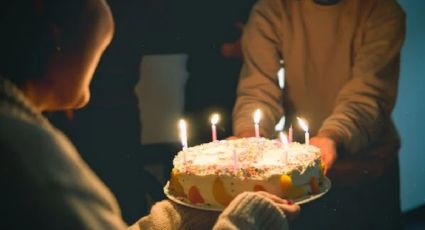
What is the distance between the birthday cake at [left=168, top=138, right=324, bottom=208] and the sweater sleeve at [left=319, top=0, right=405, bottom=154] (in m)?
0.46

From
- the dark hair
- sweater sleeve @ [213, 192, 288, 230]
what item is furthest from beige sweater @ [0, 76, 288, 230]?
sweater sleeve @ [213, 192, 288, 230]

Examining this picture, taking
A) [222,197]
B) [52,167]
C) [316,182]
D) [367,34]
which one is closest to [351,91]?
[367,34]

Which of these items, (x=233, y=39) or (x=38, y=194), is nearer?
(x=38, y=194)

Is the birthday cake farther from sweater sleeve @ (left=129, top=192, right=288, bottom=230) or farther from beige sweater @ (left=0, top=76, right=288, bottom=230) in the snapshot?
beige sweater @ (left=0, top=76, right=288, bottom=230)

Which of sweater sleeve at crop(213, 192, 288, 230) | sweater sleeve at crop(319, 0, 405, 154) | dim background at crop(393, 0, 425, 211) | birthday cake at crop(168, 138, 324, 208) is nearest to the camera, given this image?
sweater sleeve at crop(213, 192, 288, 230)

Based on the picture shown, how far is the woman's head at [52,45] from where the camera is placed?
1245mm

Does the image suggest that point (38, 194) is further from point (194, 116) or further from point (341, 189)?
point (341, 189)

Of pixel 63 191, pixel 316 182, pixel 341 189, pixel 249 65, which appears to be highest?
pixel 63 191

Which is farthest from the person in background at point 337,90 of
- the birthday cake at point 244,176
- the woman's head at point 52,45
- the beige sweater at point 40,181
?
the beige sweater at point 40,181

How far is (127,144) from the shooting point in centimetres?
250

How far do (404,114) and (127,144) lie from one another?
52.3 inches

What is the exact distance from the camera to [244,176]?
195 centimetres

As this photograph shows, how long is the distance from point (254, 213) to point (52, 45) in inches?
27.5

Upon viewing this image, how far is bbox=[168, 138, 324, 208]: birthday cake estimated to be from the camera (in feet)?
6.37
